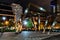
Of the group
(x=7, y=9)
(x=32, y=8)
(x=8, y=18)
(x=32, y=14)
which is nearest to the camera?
(x=32, y=14)

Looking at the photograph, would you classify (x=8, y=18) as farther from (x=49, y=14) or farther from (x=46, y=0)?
(x=49, y=14)

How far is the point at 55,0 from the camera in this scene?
7.68m

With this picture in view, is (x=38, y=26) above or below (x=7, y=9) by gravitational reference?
below

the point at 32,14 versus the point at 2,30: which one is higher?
the point at 32,14

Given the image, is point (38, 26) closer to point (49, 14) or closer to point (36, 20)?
point (36, 20)

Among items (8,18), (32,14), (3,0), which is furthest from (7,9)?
(32,14)

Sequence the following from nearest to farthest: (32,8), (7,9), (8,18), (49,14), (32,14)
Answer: (49,14) < (32,14) < (32,8) < (7,9) < (8,18)

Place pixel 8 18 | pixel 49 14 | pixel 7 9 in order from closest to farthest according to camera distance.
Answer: pixel 49 14
pixel 7 9
pixel 8 18

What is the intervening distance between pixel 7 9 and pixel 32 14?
1580mm

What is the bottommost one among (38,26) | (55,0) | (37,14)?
(38,26)

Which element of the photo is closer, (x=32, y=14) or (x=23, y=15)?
(x=23, y=15)

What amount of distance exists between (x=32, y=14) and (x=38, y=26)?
1.26 metres

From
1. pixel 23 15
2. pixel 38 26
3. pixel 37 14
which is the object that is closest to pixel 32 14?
pixel 37 14

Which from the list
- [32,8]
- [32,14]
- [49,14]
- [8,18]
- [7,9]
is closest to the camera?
[49,14]
